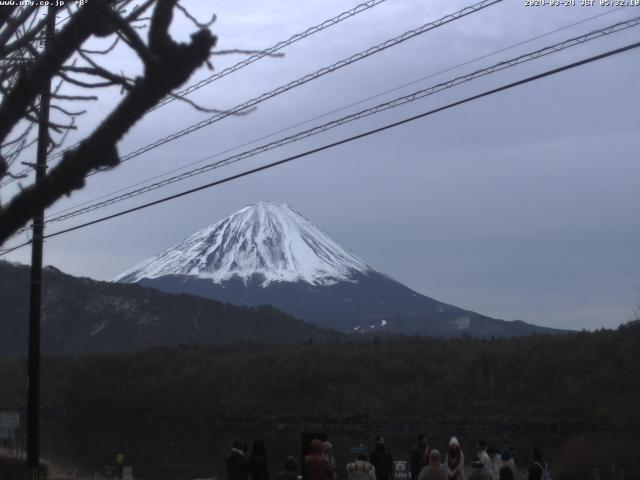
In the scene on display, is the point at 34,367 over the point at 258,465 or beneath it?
over

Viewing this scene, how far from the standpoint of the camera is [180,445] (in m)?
53.7

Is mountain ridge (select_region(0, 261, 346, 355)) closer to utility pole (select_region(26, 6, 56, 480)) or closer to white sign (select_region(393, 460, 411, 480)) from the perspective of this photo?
utility pole (select_region(26, 6, 56, 480))

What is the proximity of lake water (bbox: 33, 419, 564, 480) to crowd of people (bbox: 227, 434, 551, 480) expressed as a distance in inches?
489

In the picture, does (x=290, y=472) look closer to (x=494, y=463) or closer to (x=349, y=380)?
(x=494, y=463)

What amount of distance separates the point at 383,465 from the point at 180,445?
3816cm

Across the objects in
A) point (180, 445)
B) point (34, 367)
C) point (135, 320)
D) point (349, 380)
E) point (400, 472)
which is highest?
point (135, 320)

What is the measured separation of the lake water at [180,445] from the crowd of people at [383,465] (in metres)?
12.4

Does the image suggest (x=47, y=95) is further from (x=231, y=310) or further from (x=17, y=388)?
(x=231, y=310)

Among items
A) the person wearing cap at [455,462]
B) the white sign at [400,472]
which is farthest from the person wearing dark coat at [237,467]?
the white sign at [400,472]

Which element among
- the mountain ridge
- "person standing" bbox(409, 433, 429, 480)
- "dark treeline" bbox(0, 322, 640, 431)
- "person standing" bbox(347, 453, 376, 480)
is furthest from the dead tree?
the mountain ridge

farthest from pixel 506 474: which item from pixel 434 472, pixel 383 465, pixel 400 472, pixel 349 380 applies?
pixel 349 380

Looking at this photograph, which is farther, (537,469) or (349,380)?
(349,380)

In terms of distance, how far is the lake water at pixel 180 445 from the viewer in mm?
35688

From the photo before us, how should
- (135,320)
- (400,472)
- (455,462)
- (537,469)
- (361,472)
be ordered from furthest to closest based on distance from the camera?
(135,320), (400,472), (455,462), (537,469), (361,472)
